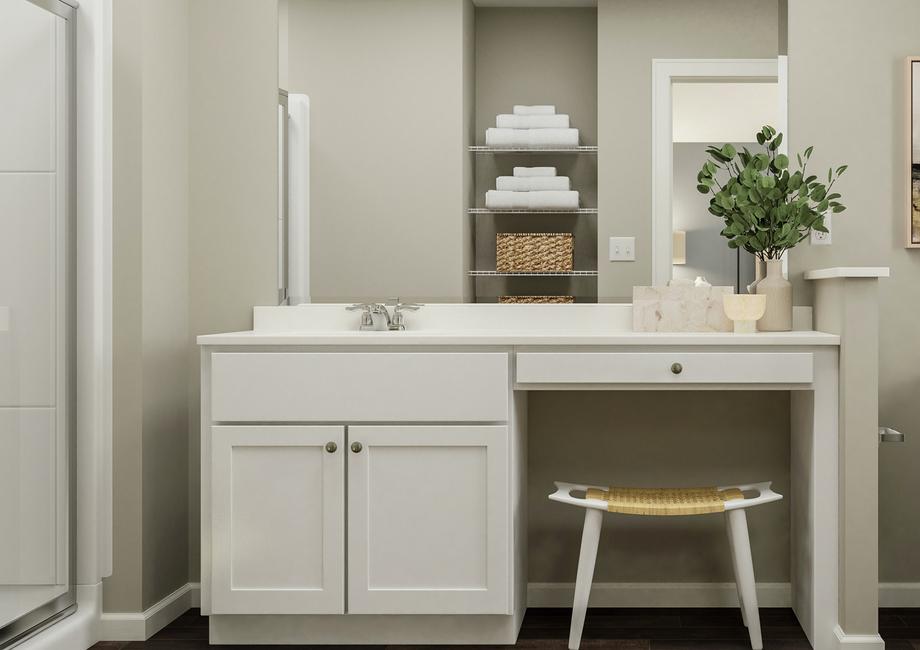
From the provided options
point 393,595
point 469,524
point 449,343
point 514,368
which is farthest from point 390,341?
point 393,595

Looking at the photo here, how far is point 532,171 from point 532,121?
0.51 feet

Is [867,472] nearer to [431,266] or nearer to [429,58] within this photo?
[431,266]

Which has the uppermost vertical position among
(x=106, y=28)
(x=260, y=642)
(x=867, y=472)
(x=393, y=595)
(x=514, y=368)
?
(x=106, y=28)

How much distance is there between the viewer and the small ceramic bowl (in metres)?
2.19

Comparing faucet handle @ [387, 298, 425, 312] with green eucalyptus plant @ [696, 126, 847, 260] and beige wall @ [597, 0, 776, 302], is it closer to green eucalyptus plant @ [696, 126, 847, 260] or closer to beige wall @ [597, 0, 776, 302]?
beige wall @ [597, 0, 776, 302]

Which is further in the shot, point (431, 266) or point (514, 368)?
point (431, 266)

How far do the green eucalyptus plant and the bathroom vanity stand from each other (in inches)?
9.6

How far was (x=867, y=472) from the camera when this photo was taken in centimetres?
201

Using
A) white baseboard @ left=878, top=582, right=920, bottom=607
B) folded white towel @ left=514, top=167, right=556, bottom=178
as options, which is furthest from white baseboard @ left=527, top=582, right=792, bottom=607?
folded white towel @ left=514, top=167, right=556, bottom=178

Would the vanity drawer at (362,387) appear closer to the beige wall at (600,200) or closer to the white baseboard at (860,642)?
the beige wall at (600,200)

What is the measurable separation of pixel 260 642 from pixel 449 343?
3.05 ft

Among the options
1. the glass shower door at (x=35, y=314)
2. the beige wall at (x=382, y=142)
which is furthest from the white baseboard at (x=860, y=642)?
the glass shower door at (x=35, y=314)

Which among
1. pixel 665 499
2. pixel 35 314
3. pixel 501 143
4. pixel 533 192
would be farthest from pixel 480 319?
pixel 35 314

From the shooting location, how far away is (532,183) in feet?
7.94
